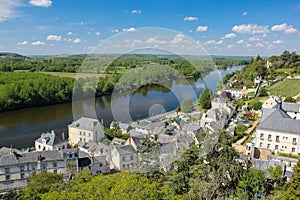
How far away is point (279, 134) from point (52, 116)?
17.6 metres

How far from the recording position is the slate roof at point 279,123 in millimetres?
10805

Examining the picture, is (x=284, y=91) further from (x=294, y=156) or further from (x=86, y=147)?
(x=86, y=147)

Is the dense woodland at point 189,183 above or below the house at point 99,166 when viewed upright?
above

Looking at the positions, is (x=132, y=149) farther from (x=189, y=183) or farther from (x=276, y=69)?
(x=276, y=69)

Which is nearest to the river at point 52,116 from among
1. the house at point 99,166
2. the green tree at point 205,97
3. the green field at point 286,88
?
the green tree at point 205,97

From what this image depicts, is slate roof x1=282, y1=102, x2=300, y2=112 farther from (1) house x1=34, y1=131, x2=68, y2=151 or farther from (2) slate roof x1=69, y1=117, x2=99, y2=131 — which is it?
(1) house x1=34, y1=131, x2=68, y2=151

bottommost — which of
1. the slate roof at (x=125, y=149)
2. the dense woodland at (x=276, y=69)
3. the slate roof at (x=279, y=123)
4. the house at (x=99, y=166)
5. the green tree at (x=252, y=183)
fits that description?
the house at (x=99, y=166)

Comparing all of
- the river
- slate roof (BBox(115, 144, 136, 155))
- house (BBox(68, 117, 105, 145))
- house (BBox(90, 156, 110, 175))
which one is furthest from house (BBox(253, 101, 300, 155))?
house (BBox(68, 117, 105, 145))

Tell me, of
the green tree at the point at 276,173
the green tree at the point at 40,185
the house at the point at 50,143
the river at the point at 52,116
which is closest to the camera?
the green tree at the point at 40,185

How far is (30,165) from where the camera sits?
9.61m

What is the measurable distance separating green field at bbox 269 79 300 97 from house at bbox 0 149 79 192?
19.1m

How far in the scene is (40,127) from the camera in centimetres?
1775

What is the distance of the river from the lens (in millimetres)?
15094

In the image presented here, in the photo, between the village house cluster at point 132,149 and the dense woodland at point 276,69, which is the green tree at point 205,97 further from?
the dense woodland at point 276,69
